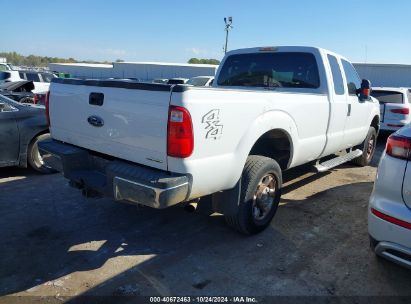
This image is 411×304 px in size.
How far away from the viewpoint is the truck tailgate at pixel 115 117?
3014 millimetres

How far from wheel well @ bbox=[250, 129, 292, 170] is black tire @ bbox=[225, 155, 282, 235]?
33 cm

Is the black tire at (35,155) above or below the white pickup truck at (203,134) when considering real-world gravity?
below

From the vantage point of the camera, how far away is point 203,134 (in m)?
3.00

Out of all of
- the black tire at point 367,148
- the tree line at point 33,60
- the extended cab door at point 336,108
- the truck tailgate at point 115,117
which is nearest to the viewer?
the truck tailgate at point 115,117

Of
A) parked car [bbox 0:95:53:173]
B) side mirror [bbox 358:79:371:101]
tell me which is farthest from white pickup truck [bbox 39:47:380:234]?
parked car [bbox 0:95:53:173]

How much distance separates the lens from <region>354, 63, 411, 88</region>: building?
2853 cm

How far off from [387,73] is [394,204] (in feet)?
98.7

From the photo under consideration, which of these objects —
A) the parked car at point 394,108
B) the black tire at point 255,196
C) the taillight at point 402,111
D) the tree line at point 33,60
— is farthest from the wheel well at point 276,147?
the tree line at point 33,60

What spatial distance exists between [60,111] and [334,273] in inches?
122

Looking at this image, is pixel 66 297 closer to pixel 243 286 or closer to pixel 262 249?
pixel 243 286

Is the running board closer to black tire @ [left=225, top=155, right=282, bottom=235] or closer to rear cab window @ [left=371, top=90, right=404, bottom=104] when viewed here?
black tire @ [left=225, top=155, right=282, bottom=235]

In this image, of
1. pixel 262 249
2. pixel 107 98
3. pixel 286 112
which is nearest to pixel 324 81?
pixel 286 112

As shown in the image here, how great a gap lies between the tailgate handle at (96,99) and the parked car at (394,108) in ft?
26.8

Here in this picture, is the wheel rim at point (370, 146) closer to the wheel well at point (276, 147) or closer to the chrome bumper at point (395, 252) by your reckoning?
the wheel well at point (276, 147)
